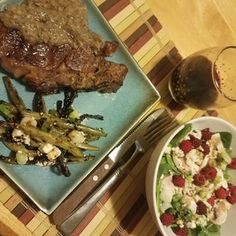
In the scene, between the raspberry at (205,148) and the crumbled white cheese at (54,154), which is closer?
the crumbled white cheese at (54,154)

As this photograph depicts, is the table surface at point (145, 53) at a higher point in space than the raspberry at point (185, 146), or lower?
higher

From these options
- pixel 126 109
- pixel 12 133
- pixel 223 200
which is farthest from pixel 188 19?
pixel 12 133

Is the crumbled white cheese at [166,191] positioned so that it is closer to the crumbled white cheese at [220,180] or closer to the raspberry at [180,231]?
the raspberry at [180,231]

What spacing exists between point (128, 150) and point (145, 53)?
0.43 metres

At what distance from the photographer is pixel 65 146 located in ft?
5.36

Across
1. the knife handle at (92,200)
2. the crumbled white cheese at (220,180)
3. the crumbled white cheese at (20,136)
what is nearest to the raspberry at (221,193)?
the crumbled white cheese at (220,180)

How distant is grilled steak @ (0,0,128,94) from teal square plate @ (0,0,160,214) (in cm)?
8

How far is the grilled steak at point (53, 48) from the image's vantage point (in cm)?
152

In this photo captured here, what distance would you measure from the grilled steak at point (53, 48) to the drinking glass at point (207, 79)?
37 centimetres

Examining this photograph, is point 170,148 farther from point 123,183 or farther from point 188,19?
point 188,19

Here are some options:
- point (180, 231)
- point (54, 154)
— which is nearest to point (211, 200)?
point (180, 231)

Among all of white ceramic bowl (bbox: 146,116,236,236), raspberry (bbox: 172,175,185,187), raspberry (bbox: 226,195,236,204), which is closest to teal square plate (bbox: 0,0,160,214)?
white ceramic bowl (bbox: 146,116,236,236)

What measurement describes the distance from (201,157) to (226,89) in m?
0.30

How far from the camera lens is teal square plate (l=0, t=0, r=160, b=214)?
5.27ft
